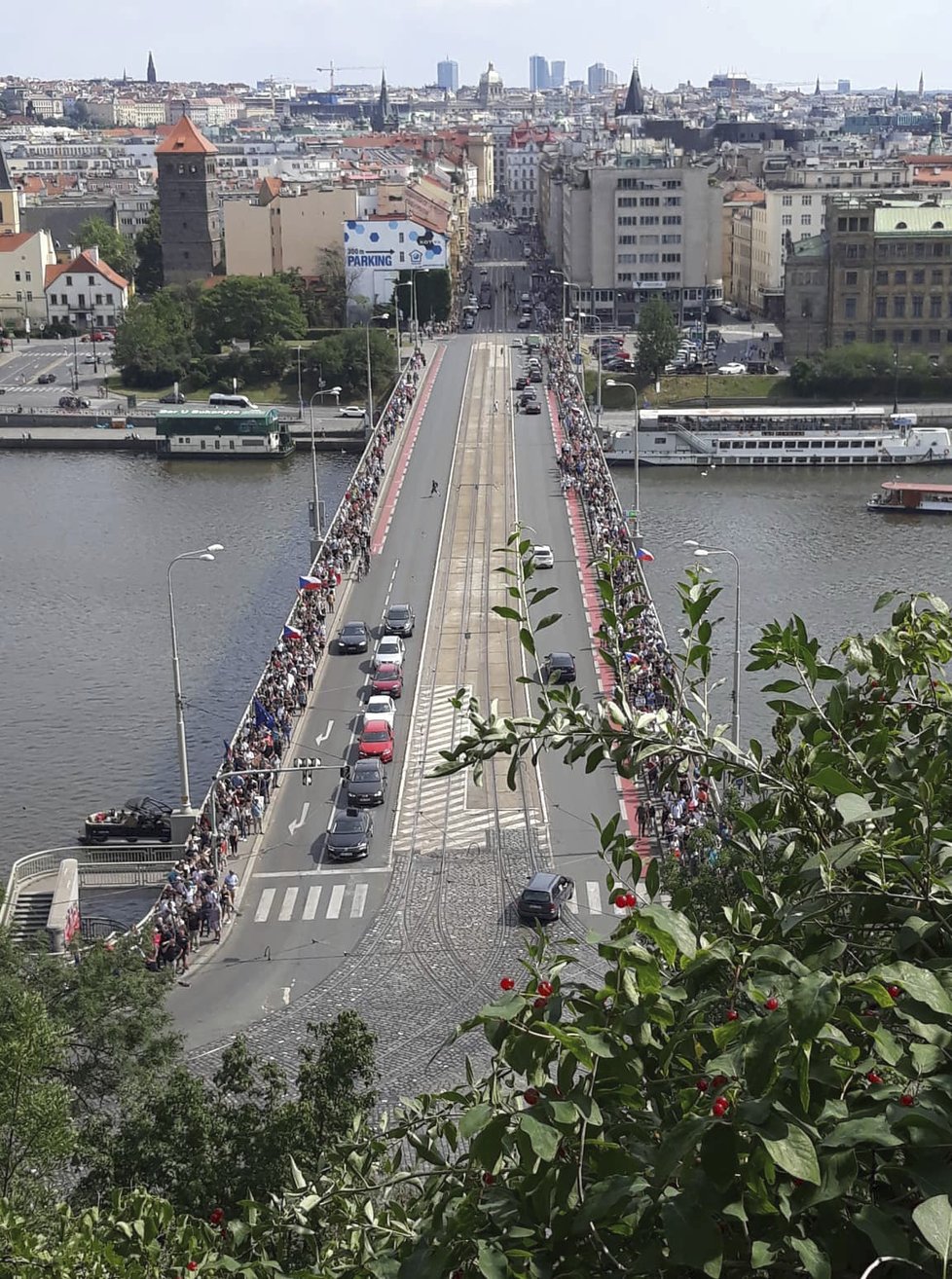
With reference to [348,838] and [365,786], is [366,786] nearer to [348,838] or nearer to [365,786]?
[365,786]

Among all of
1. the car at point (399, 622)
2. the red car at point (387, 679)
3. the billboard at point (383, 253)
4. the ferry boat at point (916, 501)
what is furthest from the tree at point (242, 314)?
the red car at point (387, 679)

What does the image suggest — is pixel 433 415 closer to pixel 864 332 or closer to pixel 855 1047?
pixel 864 332

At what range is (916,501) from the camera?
5200 centimetres

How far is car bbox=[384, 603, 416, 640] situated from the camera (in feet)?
108

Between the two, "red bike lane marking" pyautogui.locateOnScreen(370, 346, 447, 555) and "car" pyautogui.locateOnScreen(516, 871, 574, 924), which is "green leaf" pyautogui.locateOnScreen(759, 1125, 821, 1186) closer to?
"car" pyautogui.locateOnScreen(516, 871, 574, 924)

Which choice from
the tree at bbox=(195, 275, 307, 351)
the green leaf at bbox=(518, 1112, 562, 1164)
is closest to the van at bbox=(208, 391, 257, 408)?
the tree at bbox=(195, 275, 307, 351)

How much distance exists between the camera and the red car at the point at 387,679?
29.2 meters

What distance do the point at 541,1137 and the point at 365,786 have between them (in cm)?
1941

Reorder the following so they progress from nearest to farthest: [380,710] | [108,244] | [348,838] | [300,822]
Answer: [348,838] → [300,822] → [380,710] → [108,244]

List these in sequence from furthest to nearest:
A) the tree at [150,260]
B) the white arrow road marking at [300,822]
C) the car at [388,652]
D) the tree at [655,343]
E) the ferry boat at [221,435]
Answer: the tree at [150,260] → the tree at [655,343] → the ferry boat at [221,435] → the car at [388,652] → the white arrow road marking at [300,822]

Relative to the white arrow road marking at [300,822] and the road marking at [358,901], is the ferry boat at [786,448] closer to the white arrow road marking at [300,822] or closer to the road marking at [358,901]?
the white arrow road marking at [300,822]

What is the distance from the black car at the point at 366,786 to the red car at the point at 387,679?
13.7ft

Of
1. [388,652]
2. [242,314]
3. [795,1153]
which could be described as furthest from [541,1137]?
[242,314]

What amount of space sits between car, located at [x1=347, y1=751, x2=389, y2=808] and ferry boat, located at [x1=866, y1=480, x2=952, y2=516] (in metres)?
30.8
